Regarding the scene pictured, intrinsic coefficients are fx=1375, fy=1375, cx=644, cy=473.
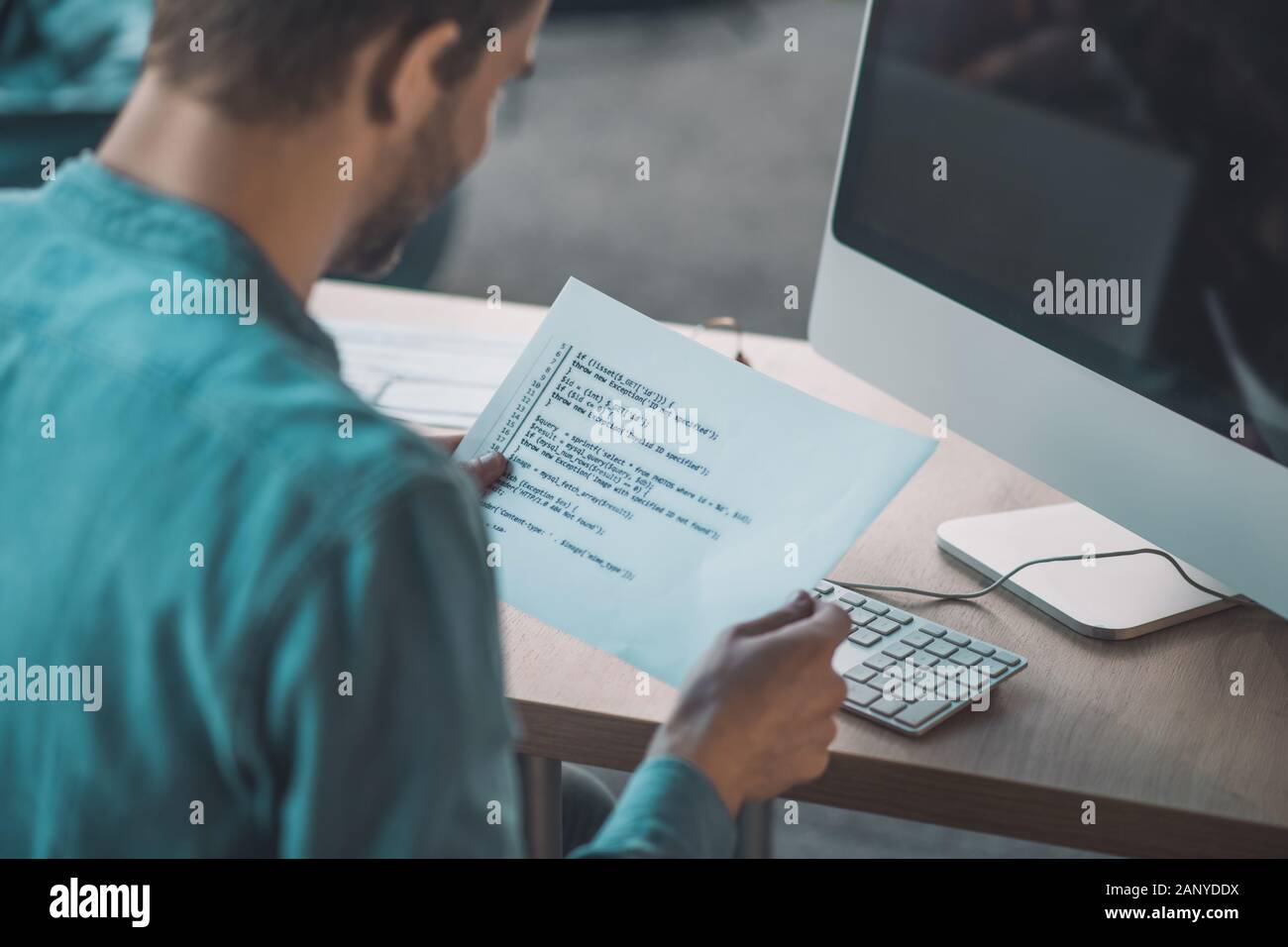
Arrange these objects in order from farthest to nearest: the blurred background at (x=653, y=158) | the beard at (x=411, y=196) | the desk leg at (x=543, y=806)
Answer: the blurred background at (x=653, y=158) < the desk leg at (x=543, y=806) < the beard at (x=411, y=196)

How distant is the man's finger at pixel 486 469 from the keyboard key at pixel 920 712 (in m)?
A: 0.32

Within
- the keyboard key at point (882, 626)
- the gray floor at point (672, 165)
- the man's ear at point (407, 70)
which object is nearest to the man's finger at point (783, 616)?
the keyboard key at point (882, 626)

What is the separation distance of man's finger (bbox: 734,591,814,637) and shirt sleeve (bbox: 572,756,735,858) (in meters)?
0.09

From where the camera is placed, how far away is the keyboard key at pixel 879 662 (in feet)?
2.77

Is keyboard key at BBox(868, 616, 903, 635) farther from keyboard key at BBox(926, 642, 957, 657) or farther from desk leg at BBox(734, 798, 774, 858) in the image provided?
desk leg at BBox(734, 798, 774, 858)

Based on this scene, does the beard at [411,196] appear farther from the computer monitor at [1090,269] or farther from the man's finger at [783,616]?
the computer monitor at [1090,269]

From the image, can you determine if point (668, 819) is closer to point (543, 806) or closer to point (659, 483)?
point (659, 483)

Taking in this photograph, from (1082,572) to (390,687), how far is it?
608 millimetres

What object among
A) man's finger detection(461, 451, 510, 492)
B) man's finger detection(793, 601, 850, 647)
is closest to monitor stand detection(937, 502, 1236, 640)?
man's finger detection(793, 601, 850, 647)

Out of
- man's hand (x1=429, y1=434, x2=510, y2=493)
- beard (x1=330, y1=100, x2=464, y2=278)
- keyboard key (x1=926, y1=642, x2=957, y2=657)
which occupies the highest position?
beard (x1=330, y1=100, x2=464, y2=278)

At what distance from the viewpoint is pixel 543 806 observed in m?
1.08

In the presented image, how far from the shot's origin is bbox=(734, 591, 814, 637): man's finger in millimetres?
763
